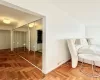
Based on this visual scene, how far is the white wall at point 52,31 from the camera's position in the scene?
213 centimetres

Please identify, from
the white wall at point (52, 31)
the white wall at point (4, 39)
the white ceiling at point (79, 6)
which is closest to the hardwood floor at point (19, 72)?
the white wall at point (52, 31)

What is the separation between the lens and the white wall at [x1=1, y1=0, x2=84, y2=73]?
213cm

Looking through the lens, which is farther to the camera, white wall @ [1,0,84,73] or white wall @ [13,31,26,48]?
white wall @ [13,31,26,48]

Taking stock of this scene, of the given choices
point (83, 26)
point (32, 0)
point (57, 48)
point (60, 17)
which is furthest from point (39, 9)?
point (83, 26)

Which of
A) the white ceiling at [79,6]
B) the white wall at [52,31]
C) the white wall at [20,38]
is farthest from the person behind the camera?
the white wall at [20,38]

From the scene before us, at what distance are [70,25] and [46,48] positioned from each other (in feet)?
6.42

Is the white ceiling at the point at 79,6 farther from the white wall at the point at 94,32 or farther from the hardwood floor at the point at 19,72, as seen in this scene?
the white wall at the point at 94,32

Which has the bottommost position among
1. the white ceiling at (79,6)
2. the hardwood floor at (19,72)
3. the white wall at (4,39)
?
the hardwood floor at (19,72)

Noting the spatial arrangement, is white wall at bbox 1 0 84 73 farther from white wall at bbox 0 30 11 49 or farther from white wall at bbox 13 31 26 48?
white wall at bbox 0 30 11 49

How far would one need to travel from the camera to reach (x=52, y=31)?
8.73ft

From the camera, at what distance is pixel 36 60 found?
3186 mm

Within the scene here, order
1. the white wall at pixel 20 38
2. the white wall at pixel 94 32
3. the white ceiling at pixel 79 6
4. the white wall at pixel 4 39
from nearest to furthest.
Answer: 1. the white ceiling at pixel 79 6
2. the white wall at pixel 20 38
3. the white wall at pixel 94 32
4. the white wall at pixel 4 39

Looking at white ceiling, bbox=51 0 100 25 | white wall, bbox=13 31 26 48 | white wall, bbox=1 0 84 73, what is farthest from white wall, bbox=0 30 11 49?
white ceiling, bbox=51 0 100 25

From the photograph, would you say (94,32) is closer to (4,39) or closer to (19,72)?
(19,72)
